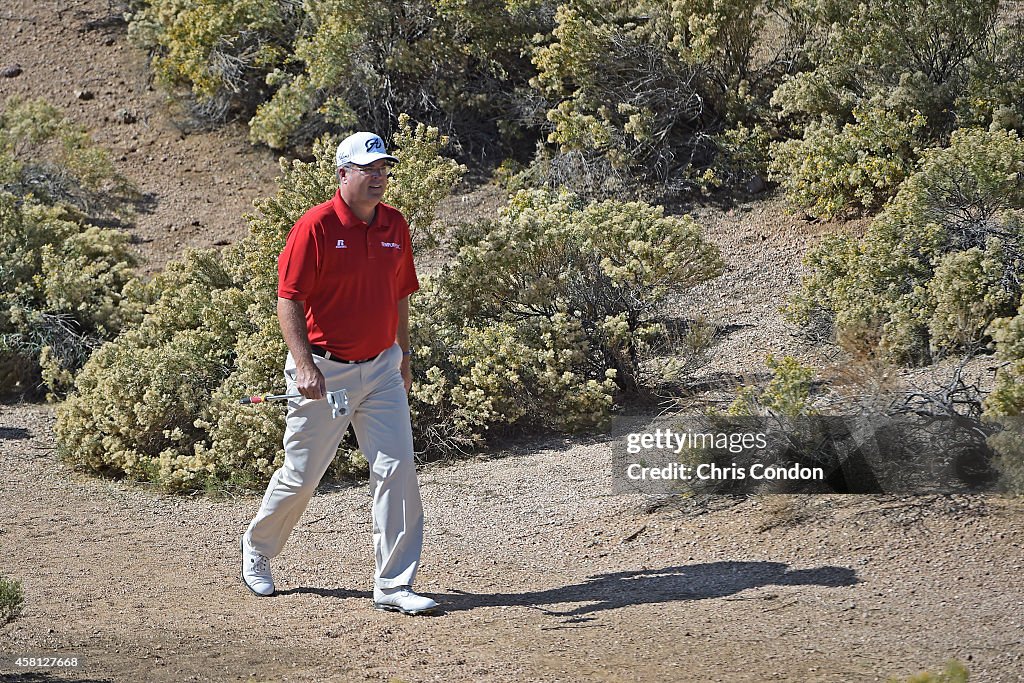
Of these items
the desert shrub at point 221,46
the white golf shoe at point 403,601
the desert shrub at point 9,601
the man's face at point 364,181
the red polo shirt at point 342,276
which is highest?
the desert shrub at point 221,46

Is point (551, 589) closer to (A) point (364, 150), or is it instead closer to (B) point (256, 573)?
(B) point (256, 573)

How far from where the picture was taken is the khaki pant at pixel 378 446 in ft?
15.8

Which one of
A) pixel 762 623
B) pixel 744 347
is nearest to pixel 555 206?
pixel 744 347

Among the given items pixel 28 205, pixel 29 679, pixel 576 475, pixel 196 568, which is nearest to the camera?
pixel 29 679

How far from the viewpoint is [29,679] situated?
4.12m

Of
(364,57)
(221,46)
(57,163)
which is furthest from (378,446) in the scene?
(221,46)

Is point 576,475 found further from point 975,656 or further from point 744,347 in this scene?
point 975,656

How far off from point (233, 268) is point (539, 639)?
194 inches

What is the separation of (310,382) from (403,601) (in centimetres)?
88

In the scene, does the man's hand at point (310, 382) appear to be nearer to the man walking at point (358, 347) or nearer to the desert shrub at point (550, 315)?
the man walking at point (358, 347)

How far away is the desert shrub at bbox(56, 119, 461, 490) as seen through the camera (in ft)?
23.7

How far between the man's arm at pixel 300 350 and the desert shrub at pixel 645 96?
282 inches

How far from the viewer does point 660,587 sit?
512 centimetres

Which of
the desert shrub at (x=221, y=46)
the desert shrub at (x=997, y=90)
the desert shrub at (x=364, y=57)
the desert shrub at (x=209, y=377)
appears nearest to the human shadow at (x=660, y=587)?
the desert shrub at (x=209, y=377)
